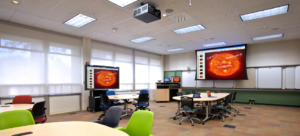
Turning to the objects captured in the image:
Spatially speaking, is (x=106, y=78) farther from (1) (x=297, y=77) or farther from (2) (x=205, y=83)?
(1) (x=297, y=77)

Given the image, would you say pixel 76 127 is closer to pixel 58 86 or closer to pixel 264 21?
pixel 58 86

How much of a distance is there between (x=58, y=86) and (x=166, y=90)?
604 centimetres

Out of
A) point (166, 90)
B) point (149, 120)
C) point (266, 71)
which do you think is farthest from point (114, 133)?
point (266, 71)

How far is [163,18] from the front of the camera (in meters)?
5.27

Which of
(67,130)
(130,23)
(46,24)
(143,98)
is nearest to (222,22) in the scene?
(130,23)

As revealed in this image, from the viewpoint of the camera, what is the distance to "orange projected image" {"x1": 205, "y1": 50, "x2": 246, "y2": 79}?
29.3ft

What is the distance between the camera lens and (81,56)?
7586mm

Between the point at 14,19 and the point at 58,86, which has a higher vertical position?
the point at 14,19

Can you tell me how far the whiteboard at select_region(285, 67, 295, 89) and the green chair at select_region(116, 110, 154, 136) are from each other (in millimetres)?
8981

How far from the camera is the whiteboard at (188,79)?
1111 cm

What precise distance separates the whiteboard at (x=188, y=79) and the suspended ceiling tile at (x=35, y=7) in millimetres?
9096

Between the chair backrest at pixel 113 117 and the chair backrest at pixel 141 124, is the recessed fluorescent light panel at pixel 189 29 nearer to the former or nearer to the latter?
the chair backrest at pixel 113 117

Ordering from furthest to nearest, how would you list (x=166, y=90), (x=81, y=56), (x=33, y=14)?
(x=166, y=90), (x=81, y=56), (x=33, y=14)

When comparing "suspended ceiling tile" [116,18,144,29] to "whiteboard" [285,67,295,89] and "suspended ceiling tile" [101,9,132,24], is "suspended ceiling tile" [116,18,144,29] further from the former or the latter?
"whiteboard" [285,67,295,89]
